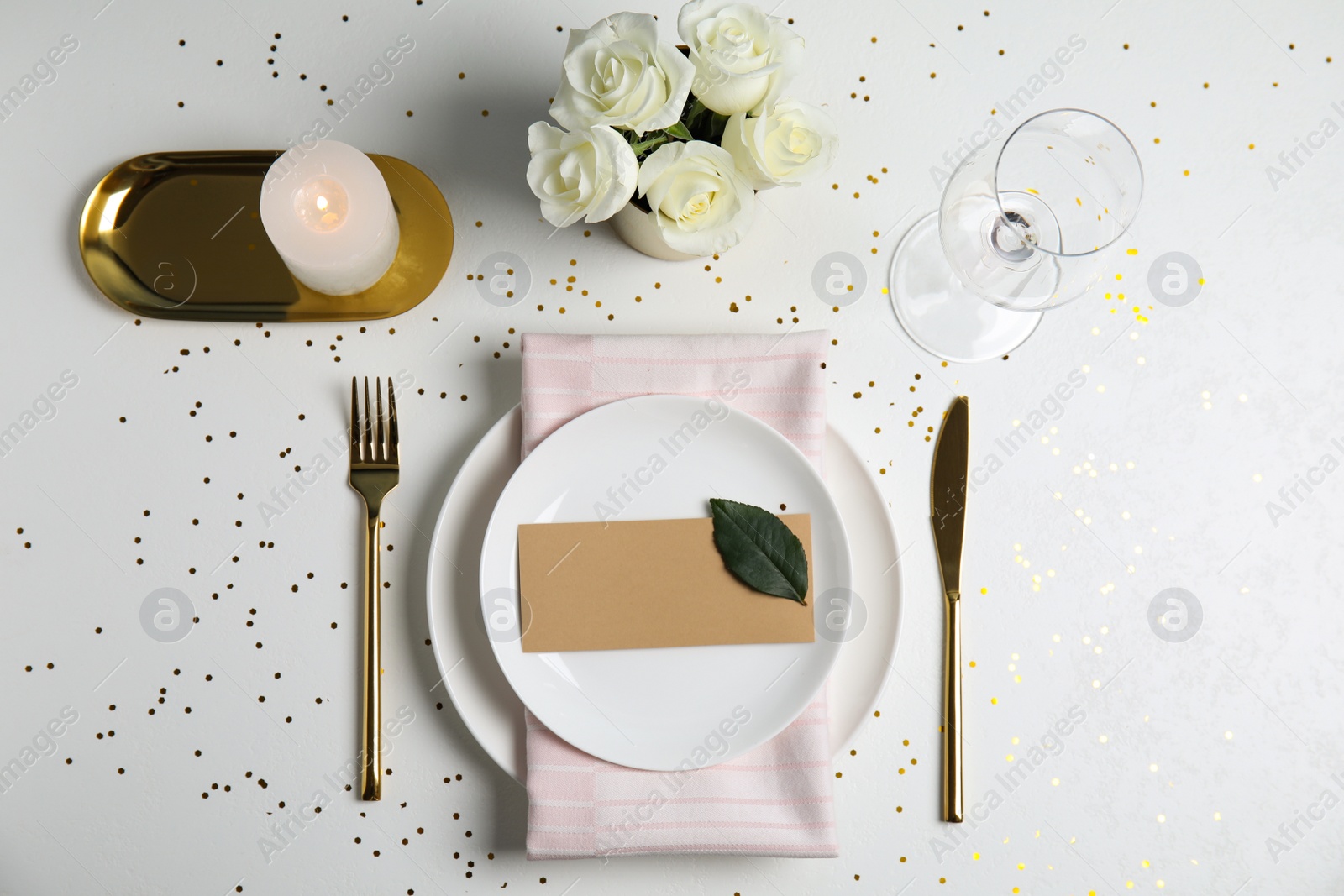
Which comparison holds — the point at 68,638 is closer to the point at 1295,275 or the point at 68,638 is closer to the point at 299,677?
the point at 299,677

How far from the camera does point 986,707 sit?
74 cm

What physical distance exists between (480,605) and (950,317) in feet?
1.68

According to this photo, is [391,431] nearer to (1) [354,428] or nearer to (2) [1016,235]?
(1) [354,428]

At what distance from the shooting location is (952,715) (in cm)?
72

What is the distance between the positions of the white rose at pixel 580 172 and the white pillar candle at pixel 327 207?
0.16m

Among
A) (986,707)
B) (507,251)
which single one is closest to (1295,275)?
(986,707)

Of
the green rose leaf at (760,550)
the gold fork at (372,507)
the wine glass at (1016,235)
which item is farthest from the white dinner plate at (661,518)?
the wine glass at (1016,235)

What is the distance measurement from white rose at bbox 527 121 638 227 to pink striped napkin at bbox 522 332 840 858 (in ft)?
0.46

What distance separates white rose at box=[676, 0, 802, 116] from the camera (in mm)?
587

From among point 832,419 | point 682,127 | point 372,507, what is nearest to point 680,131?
point 682,127

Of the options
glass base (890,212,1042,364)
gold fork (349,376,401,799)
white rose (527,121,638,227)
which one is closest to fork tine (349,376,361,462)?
gold fork (349,376,401,799)

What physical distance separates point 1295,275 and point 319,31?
999 millimetres

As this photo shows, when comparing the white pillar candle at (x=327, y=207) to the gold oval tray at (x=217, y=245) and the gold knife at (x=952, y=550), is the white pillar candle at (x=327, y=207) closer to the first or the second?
the gold oval tray at (x=217, y=245)

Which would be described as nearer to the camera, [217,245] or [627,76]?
[627,76]
